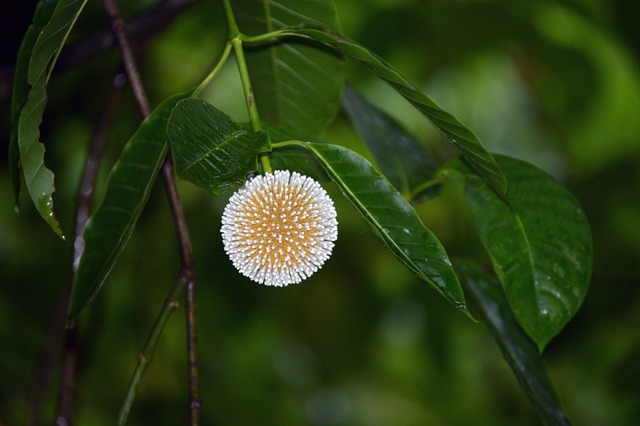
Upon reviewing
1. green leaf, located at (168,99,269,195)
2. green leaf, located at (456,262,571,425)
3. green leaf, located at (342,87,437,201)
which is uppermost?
green leaf, located at (342,87,437,201)

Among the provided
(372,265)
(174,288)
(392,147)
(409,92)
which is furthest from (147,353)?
(372,265)

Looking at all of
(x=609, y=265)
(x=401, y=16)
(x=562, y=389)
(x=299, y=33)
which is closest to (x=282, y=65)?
(x=299, y=33)

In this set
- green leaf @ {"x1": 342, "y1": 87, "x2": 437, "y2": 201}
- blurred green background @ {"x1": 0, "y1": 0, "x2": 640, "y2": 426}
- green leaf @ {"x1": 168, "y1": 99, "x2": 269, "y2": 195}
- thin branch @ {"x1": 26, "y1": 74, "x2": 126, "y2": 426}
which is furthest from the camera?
blurred green background @ {"x1": 0, "y1": 0, "x2": 640, "y2": 426}

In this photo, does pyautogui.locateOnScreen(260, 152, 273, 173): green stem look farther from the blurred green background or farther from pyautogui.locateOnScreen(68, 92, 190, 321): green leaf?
the blurred green background

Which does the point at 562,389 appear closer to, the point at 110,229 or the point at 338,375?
the point at 338,375

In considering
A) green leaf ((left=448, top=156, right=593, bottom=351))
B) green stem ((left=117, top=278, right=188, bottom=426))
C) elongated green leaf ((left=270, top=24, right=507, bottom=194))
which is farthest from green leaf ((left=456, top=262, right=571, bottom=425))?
green stem ((left=117, top=278, right=188, bottom=426))

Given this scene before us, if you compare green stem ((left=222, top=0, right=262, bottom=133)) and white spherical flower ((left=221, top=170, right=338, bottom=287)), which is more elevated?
green stem ((left=222, top=0, right=262, bottom=133))

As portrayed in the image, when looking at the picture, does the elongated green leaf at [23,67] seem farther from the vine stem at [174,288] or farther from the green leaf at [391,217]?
the green leaf at [391,217]

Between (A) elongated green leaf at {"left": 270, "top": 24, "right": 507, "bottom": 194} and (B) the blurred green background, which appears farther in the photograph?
(B) the blurred green background
